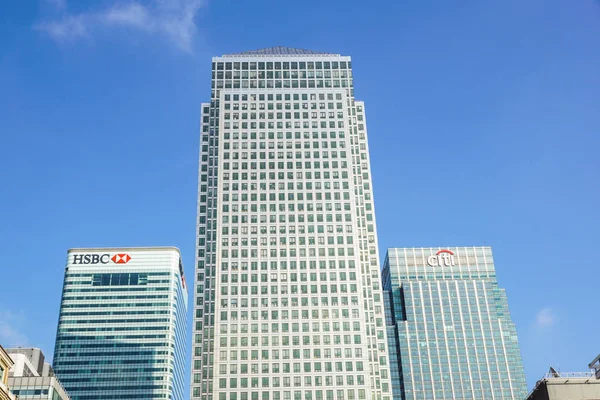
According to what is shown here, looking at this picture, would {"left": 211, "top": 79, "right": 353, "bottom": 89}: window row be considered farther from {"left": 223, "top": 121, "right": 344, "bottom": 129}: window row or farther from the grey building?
the grey building

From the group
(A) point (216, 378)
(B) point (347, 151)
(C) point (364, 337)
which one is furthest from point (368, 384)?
(B) point (347, 151)

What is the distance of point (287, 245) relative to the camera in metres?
172

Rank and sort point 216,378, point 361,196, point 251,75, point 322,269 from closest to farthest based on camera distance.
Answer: point 216,378 < point 322,269 < point 361,196 < point 251,75

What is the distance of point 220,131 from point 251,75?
21.1 meters

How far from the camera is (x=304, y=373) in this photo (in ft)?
516

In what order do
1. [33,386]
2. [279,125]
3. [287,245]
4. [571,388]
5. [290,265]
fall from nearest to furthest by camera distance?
[571,388], [33,386], [290,265], [287,245], [279,125]

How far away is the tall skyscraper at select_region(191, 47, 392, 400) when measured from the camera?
6220 inches

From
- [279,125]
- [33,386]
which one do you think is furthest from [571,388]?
[279,125]

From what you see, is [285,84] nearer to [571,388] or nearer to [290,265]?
[290,265]

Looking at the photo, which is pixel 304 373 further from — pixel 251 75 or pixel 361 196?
pixel 251 75

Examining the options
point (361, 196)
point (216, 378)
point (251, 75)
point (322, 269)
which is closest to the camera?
point (216, 378)

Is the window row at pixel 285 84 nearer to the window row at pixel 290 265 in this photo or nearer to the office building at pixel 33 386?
the window row at pixel 290 265

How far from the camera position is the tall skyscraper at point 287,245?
158 meters

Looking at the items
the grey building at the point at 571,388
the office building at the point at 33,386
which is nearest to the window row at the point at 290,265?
the office building at the point at 33,386
